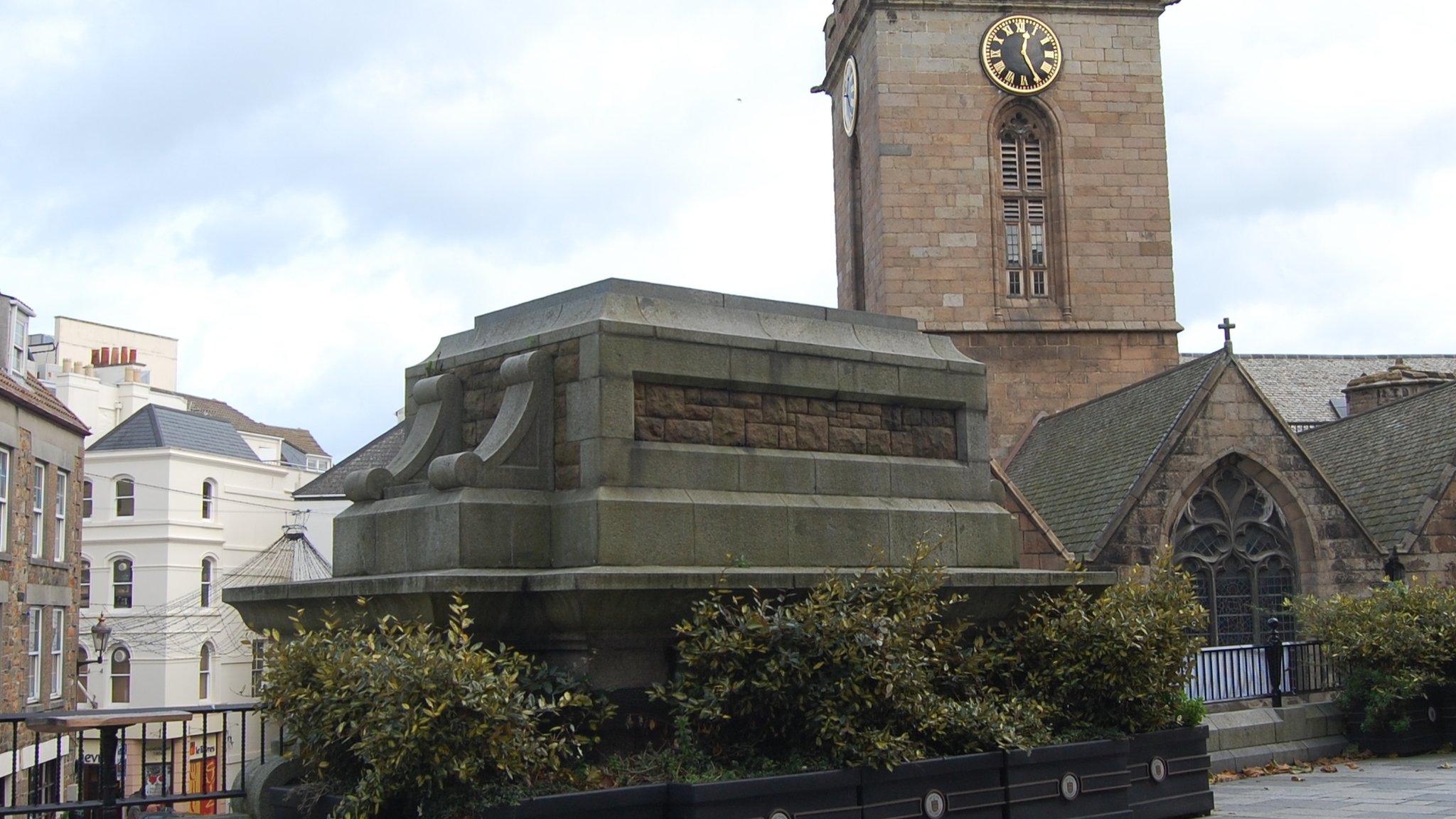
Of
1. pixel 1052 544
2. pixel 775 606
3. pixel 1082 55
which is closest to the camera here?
pixel 775 606

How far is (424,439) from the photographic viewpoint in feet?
35.9

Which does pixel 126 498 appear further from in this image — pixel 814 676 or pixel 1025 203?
pixel 814 676

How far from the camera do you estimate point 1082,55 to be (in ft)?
114

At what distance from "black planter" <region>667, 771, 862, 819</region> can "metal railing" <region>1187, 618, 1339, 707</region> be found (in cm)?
910

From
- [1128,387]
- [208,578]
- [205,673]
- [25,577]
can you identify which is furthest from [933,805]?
[208,578]

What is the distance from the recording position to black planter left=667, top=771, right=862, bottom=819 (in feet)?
27.6

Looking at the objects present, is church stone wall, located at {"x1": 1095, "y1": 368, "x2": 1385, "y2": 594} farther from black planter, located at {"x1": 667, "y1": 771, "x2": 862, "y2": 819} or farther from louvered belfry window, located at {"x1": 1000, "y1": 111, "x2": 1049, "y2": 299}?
black planter, located at {"x1": 667, "y1": 771, "x2": 862, "y2": 819}

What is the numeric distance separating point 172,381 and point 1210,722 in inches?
2055

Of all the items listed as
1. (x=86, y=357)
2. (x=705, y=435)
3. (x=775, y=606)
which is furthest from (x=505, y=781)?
(x=86, y=357)

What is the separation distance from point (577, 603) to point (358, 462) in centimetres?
3780

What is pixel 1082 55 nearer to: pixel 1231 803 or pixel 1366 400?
pixel 1366 400

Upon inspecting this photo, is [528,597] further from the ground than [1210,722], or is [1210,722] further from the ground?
[528,597]

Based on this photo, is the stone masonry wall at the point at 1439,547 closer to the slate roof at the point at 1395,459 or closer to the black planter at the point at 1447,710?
the slate roof at the point at 1395,459

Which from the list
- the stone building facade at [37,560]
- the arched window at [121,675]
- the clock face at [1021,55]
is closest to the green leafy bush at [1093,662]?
the stone building facade at [37,560]
